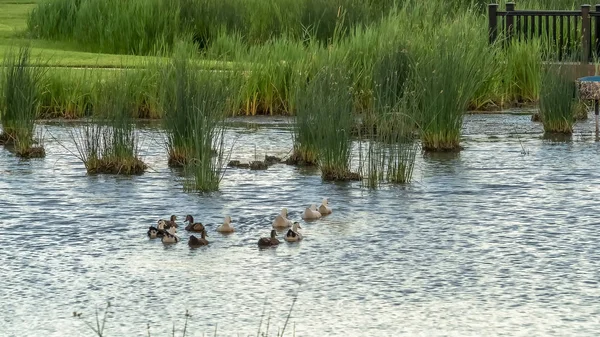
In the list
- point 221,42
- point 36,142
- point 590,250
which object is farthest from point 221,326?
point 221,42

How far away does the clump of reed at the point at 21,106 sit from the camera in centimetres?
1519

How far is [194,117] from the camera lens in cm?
1303

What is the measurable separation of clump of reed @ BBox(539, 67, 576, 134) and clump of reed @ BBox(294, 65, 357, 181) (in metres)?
3.49

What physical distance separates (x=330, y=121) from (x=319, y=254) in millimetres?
3320

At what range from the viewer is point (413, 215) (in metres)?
11.3

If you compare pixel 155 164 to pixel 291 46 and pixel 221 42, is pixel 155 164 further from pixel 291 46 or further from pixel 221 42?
pixel 221 42

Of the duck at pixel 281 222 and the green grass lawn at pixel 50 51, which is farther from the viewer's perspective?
the green grass lawn at pixel 50 51

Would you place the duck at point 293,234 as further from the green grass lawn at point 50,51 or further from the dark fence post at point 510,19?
the dark fence post at point 510,19

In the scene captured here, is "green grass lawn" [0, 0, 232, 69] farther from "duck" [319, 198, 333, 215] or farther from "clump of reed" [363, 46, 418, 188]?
"duck" [319, 198, 333, 215]

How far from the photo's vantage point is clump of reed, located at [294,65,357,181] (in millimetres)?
13133

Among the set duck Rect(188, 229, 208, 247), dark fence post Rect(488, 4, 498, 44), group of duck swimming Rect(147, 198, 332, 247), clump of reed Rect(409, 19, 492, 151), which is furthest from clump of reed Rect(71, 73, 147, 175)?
dark fence post Rect(488, 4, 498, 44)

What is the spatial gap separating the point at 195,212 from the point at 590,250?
11.0 ft

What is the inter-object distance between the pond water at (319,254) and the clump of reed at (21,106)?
2.04 feet

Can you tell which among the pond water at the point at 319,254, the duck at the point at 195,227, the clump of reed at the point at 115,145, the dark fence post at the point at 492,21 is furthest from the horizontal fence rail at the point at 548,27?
the duck at the point at 195,227
